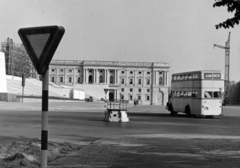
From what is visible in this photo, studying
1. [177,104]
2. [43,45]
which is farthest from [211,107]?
[43,45]

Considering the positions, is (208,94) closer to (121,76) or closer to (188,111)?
(188,111)

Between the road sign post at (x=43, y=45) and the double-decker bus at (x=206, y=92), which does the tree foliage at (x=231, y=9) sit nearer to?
the road sign post at (x=43, y=45)

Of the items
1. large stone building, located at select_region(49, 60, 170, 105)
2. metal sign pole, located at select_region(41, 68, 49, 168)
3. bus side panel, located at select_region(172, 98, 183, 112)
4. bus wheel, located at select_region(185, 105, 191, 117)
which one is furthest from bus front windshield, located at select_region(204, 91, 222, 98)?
large stone building, located at select_region(49, 60, 170, 105)

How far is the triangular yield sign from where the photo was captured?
496cm

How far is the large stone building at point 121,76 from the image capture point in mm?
139625

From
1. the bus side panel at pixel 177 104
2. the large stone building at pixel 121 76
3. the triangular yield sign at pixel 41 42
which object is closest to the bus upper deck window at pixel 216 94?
the bus side panel at pixel 177 104

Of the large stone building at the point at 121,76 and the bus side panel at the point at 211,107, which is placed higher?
the large stone building at the point at 121,76

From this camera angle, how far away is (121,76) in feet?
471

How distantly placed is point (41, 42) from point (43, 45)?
1.7 inches

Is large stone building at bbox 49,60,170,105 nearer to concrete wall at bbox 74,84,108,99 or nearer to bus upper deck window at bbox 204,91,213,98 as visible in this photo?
concrete wall at bbox 74,84,108,99

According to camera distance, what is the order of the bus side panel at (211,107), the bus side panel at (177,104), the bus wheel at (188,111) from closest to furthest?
the bus side panel at (211,107)
the bus wheel at (188,111)
the bus side panel at (177,104)

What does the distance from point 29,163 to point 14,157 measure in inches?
20.7

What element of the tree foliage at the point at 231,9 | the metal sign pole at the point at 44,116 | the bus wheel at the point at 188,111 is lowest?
the bus wheel at the point at 188,111

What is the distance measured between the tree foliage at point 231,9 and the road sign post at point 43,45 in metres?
3.49
